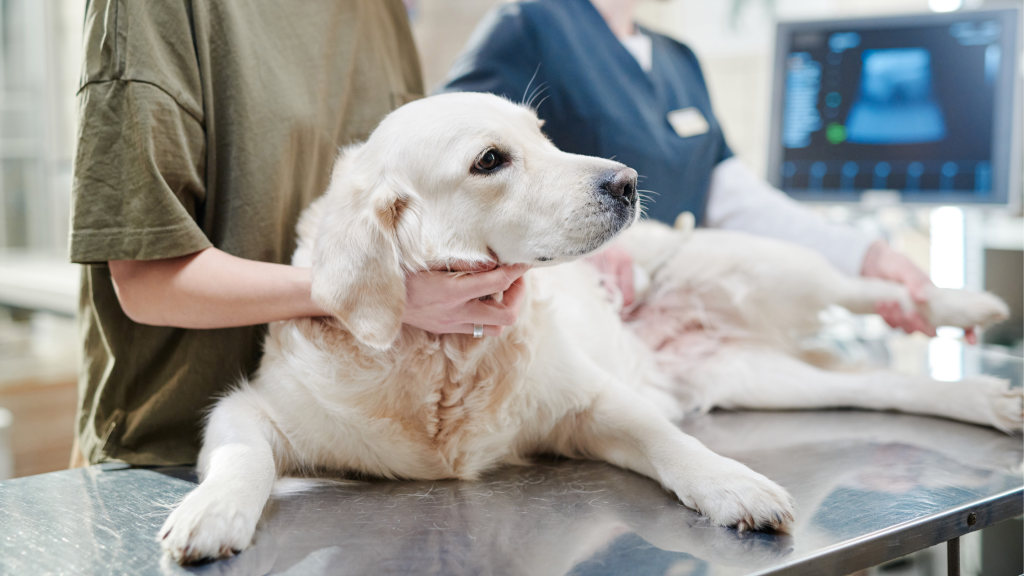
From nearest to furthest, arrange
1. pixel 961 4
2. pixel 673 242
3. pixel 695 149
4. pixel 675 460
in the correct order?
pixel 675 460 < pixel 673 242 < pixel 695 149 < pixel 961 4

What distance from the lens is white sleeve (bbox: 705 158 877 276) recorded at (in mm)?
1561

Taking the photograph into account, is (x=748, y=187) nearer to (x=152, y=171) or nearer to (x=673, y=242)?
(x=673, y=242)

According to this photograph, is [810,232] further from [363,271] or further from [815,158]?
[363,271]

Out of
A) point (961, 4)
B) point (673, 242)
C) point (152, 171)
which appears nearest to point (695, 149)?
point (673, 242)

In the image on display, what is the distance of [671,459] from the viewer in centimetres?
86

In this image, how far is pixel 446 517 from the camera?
0.80 metres

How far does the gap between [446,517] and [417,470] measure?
14 cm

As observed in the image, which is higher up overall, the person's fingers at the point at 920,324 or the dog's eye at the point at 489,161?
the dog's eye at the point at 489,161

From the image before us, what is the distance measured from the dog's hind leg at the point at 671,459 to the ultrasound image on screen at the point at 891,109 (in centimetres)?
175

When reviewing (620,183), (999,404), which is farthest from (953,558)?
(620,183)

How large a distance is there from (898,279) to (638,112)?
2.25 ft

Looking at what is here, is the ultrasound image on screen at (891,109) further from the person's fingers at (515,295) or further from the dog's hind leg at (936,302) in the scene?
the person's fingers at (515,295)

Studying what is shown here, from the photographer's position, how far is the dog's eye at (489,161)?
87 cm

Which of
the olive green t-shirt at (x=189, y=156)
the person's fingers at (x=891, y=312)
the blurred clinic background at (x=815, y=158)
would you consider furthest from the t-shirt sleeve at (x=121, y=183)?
the blurred clinic background at (x=815, y=158)
